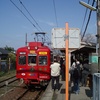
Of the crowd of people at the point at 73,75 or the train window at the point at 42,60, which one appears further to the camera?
the train window at the point at 42,60

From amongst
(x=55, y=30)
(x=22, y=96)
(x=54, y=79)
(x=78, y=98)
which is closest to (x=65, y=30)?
Result: (x=55, y=30)

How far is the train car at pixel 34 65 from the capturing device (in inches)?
707

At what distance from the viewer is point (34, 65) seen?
18.1 metres

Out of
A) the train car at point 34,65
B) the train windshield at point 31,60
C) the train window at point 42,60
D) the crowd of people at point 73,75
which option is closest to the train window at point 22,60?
the train car at point 34,65

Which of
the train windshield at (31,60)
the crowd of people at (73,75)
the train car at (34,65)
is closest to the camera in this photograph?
the crowd of people at (73,75)

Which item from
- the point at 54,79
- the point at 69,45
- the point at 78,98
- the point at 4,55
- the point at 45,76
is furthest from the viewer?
the point at 4,55

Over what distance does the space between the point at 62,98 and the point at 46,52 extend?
5908 mm

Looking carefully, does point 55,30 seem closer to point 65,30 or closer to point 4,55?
point 65,30

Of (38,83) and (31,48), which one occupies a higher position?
(31,48)

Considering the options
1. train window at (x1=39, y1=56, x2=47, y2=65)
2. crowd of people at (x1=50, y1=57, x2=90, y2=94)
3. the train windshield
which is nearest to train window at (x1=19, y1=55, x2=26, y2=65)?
the train windshield

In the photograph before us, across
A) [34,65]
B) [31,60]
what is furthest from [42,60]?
[31,60]

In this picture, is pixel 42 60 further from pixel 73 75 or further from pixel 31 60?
pixel 73 75

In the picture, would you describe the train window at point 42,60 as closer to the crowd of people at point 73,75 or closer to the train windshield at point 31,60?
the train windshield at point 31,60

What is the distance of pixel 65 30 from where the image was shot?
9.28 m
